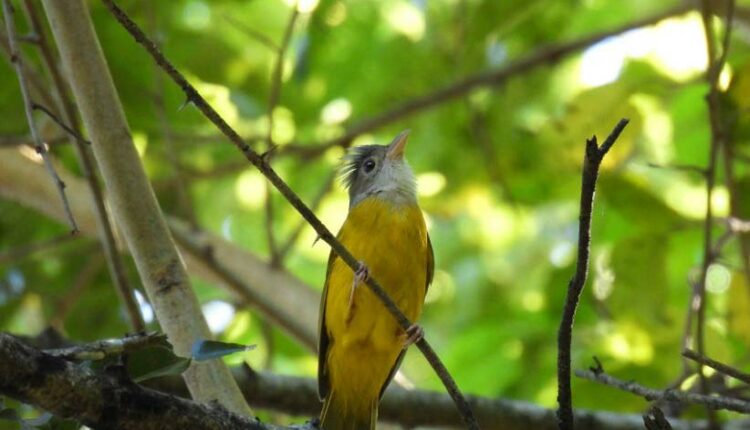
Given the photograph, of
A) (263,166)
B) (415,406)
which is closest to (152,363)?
(263,166)

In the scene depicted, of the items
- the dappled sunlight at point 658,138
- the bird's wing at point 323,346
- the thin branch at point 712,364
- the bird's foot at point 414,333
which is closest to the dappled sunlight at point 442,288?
the dappled sunlight at point 658,138

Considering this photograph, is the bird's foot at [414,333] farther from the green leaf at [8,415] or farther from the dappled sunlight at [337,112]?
the dappled sunlight at [337,112]

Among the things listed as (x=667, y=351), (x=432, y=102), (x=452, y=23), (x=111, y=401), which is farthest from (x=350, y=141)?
(x=111, y=401)

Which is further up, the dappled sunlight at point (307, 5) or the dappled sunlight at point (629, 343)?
the dappled sunlight at point (307, 5)

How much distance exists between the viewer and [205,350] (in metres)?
2.26

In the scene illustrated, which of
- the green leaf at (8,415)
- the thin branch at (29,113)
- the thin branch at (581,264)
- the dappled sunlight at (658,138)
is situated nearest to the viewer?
the thin branch at (581,264)

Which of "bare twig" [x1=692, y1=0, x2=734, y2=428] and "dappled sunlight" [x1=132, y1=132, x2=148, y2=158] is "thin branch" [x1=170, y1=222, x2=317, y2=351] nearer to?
"dappled sunlight" [x1=132, y1=132, x2=148, y2=158]

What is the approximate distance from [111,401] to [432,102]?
4160 mm

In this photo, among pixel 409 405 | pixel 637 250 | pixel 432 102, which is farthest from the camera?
pixel 432 102

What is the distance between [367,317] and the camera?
4.51m

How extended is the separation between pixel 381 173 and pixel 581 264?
3.33 m

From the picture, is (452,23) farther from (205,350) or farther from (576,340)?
(205,350)

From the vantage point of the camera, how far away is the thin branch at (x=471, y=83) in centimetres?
571

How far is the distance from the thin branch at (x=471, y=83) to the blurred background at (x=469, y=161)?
0.02 m
